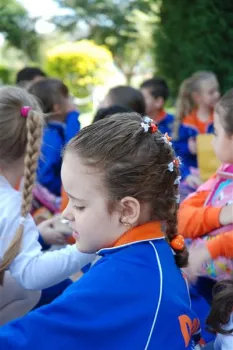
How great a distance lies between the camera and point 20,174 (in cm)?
207

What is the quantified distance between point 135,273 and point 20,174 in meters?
0.95

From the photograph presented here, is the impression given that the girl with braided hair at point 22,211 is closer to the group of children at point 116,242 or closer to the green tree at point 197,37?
the group of children at point 116,242

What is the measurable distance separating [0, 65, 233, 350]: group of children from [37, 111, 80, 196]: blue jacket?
60.9 inches

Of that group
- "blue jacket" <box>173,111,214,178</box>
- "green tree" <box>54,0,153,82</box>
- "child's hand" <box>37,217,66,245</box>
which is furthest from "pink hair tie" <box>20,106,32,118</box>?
"green tree" <box>54,0,153,82</box>

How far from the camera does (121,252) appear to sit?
1.31 metres

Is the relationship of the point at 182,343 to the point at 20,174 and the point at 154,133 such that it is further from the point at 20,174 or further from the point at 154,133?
the point at 20,174

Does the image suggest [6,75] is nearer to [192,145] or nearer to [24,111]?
[192,145]

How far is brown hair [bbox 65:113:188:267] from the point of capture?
53.0 inches

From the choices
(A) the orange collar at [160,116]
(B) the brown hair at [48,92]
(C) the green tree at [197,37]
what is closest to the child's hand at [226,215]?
(B) the brown hair at [48,92]

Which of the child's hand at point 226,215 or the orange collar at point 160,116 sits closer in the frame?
the child's hand at point 226,215

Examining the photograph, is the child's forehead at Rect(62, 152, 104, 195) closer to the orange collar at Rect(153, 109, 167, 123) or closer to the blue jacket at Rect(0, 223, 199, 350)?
the blue jacket at Rect(0, 223, 199, 350)

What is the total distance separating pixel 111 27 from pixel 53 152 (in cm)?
2351

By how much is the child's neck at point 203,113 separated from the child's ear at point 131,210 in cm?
355

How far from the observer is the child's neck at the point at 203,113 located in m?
4.78
